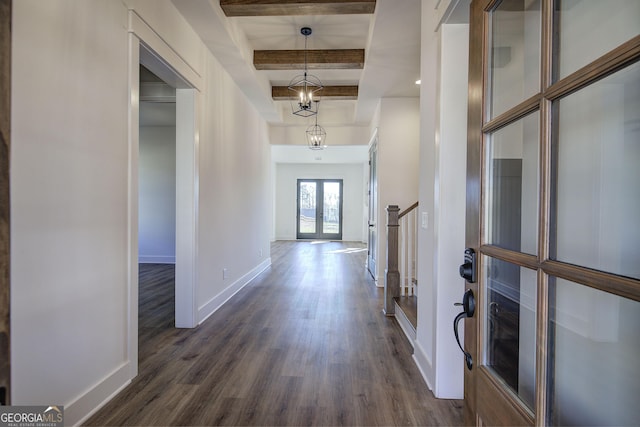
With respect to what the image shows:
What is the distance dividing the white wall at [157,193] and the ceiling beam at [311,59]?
3676 millimetres

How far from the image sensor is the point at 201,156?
11.0 feet

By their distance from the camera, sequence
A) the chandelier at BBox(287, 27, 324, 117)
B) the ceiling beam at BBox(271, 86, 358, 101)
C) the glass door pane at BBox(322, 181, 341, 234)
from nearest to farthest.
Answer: the chandelier at BBox(287, 27, 324, 117), the ceiling beam at BBox(271, 86, 358, 101), the glass door pane at BBox(322, 181, 341, 234)

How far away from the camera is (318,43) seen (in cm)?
409

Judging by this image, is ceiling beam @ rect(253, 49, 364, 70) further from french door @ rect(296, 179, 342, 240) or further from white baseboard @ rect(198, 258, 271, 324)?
french door @ rect(296, 179, 342, 240)

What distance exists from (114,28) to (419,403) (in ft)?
9.83

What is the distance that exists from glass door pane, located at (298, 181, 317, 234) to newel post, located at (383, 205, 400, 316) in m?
8.23

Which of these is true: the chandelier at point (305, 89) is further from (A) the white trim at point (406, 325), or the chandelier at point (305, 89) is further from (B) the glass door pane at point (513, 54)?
(B) the glass door pane at point (513, 54)

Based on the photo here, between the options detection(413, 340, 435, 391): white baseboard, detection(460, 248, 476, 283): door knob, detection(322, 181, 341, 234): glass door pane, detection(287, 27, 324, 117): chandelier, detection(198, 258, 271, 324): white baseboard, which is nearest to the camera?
detection(460, 248, 476, 283): door knob

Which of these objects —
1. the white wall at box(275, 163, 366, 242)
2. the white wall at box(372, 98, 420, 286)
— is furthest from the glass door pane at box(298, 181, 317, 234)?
the white wall at box(372, 98, 420, 286)

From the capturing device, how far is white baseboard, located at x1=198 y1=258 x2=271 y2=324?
134 inches

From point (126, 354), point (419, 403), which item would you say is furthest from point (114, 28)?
point (419, 403)

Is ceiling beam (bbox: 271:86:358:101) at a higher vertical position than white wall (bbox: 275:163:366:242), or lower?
higher

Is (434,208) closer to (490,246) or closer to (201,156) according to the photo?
(490,246)

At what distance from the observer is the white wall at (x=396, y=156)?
5.04 meters
